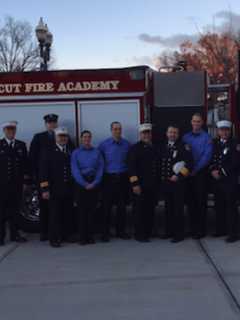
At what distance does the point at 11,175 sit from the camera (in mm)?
8539

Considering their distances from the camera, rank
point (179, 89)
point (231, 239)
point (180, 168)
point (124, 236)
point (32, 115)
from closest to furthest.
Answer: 1. point (231, 239)
2. point (180, 168)
3. point (124, 236)
4. point (32, 115)
5. point (179, 89)

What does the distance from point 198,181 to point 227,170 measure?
447 mm

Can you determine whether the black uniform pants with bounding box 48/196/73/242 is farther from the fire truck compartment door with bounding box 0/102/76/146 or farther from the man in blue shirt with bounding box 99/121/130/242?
the fire truck compartment door with bounding box 0/102/76/146

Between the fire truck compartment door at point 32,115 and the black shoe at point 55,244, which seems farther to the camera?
the fire truck compartment door at point 32,115

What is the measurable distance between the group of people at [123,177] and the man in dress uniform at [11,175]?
Result: 0.01m

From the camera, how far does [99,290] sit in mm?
6027

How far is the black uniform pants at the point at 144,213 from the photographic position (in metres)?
8.48

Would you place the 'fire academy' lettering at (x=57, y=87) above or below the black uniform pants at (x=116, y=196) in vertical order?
above

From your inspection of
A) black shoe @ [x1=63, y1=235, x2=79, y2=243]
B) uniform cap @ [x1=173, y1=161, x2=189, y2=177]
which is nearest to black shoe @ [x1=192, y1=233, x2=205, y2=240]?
uniform cap @ [x1=173, y1=161, x2=189, y2=177]

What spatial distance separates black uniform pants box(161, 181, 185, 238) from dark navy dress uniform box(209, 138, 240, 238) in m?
0.51

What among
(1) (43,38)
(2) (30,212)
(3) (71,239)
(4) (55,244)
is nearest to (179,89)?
(3) (71,239)

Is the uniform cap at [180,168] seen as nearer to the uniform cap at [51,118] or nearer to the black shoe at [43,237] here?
the uniform cap at [51,118]

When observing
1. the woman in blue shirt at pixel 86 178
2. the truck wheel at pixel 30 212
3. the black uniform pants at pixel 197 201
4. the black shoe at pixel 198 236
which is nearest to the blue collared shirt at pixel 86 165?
the woman in blue shirt at pixel 86 178

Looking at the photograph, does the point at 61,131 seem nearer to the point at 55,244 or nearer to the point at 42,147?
the point at 42,147
